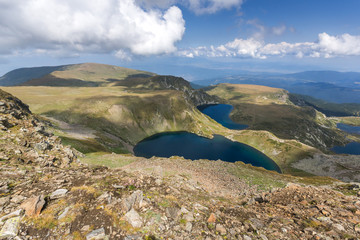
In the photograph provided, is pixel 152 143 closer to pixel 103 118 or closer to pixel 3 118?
pixel 103 118

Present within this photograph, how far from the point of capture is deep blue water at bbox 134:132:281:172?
124 m

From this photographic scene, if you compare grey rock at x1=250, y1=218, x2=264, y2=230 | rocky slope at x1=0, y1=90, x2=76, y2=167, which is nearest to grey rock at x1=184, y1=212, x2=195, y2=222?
grey rock at x1=250, y1=218, x2=264, y2=230

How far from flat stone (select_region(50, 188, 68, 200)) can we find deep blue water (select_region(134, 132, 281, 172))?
108095mm

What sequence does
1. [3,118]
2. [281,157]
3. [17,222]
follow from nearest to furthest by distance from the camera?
[17,222] → [3,118] → [281,157]

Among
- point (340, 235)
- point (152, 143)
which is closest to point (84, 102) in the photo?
point (152, 143)

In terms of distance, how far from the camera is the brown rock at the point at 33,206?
26.2ft

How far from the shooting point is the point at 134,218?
915cm

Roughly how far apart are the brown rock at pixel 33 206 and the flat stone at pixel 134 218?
4.62 m

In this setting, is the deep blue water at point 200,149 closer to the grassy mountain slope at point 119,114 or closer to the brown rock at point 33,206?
the grassy mountain slope at point 119,114

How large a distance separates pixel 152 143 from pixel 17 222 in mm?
134911

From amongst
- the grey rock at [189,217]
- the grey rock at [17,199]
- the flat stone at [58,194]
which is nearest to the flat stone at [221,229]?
the grey rock at [189,217]

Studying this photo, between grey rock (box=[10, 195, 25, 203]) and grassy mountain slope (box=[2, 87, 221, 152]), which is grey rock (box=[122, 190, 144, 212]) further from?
grassy mountain slope (box=[2, 87, 221, 152])

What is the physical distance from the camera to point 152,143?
140 meters

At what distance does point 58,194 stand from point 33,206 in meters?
1.85
